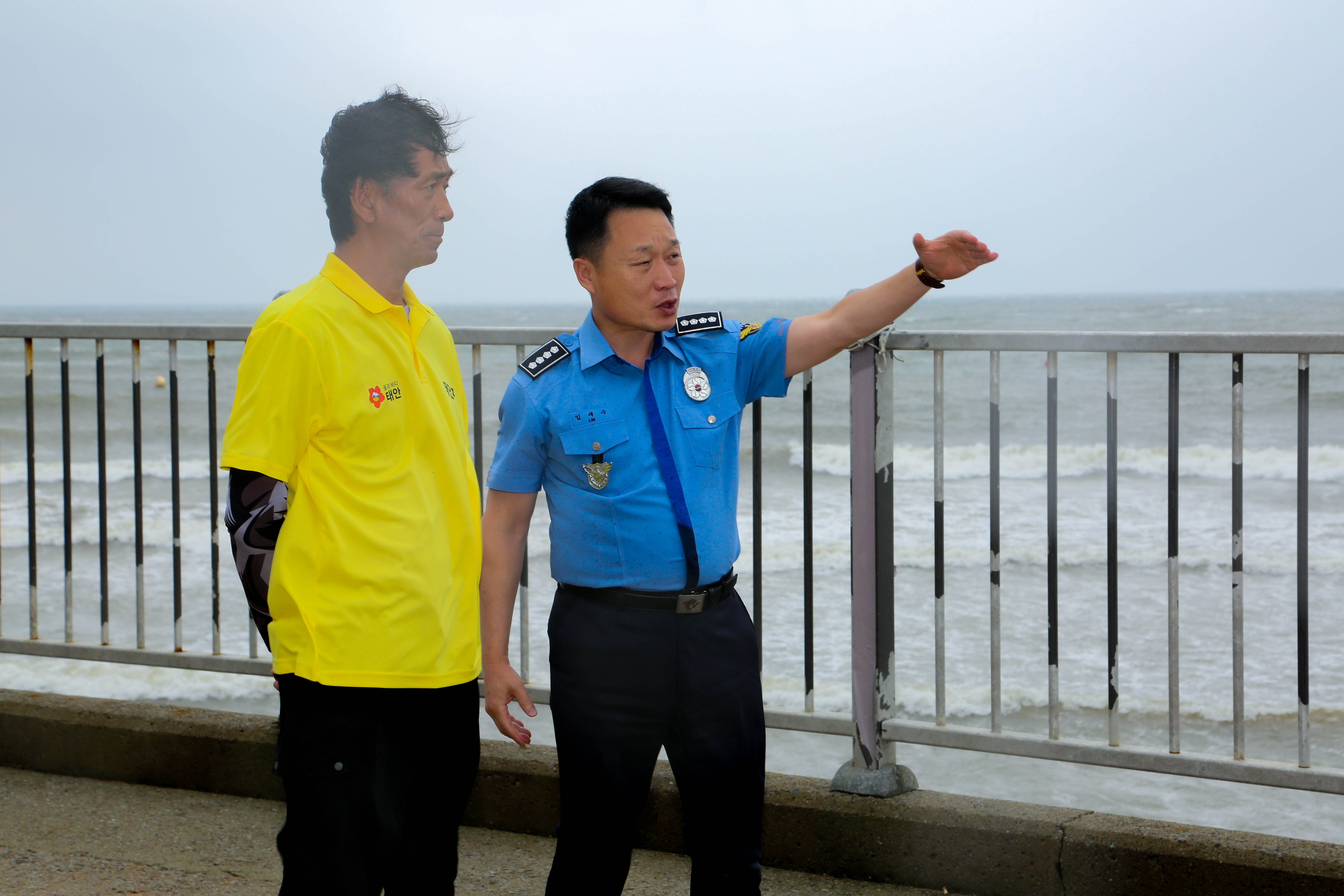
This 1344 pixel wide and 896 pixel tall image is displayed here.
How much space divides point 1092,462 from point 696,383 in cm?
1693

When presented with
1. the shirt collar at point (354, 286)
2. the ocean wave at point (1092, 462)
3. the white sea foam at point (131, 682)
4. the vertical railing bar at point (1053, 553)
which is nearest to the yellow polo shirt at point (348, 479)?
the shirt collar at point (354, 286)

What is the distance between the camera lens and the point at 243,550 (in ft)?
6.04

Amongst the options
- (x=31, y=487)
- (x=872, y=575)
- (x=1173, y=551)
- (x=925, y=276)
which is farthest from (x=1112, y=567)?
(x=31, y=487)

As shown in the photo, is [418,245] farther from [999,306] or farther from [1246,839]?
[999,306]

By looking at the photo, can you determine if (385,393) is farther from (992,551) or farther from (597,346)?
(992,551)

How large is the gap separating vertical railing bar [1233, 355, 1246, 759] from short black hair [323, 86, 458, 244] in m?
1.81

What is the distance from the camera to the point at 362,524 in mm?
1864

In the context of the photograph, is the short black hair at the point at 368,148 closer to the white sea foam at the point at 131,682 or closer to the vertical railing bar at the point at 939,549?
the vertical railing bar at the point at 939,549

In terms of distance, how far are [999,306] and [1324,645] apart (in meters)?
69.3

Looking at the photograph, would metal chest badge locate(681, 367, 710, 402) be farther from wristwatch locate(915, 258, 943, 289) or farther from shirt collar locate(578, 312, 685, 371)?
wristwatch locate(915, 258, 943, 289)

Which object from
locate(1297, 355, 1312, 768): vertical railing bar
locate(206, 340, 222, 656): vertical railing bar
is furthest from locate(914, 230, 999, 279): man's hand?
locate(206, 340, 222, 656): vertical railing bar

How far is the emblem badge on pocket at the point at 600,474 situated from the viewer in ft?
6.94

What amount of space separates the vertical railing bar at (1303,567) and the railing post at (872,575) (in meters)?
0.90

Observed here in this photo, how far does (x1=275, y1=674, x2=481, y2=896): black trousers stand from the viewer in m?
1.88
